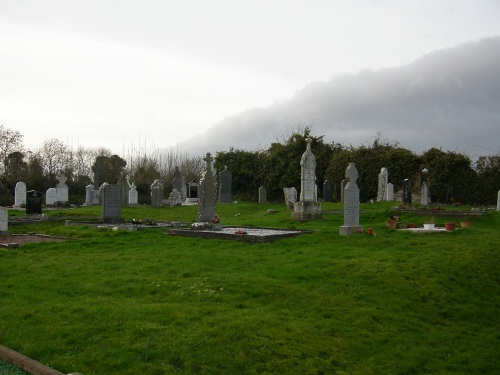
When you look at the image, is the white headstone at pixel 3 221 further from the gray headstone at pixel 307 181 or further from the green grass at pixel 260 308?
the gray headstone at pixel 307 181

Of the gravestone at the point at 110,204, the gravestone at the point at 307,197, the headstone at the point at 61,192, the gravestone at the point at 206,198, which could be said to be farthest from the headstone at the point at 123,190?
the gravestone at the point at 206,198

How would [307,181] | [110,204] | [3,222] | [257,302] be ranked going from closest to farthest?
1. [257,302]
2. [3,222]
3. [110,204]
4. [307,181]

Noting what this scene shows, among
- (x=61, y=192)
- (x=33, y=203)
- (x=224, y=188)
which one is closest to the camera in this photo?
(x=33, y=203)

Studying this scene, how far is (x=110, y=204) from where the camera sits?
22.5 meters

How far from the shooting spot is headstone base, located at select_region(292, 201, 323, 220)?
2283cm

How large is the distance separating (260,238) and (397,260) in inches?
183

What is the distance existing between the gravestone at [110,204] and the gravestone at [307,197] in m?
8.39

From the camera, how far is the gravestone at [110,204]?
22.2m

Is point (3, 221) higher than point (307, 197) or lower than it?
lower

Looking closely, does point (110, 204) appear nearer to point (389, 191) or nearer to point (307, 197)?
point (307, 197)

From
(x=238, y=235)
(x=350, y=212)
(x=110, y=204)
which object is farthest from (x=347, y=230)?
(x=110, y=204)

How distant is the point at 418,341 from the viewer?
25.8ft

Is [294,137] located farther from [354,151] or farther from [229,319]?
[229,319]

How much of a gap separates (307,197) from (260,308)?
15.3 metres
